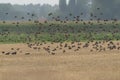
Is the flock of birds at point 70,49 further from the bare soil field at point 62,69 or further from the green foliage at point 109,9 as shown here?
the green foliage at point 109,9

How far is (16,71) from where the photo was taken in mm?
25891

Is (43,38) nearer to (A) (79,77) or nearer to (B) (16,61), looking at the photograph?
(B) (16,61)

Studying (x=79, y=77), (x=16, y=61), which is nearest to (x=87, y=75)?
(x=79, y=77)

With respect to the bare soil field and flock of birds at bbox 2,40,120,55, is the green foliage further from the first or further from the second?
the bare soil field

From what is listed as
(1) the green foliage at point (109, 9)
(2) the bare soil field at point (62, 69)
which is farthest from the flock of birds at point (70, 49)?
(1) the green foliage at point (109, 9)

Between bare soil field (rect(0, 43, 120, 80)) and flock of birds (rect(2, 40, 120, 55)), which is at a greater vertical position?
bare soil field (rect(0, 43, 120, 80))

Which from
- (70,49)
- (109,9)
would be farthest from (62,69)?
(109,9)

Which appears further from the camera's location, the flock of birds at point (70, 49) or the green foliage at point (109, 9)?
the green foliage at point (109, 9)

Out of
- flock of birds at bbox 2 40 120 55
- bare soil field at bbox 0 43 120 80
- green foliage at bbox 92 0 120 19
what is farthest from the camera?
green foliage at bbox 92 0 120 19

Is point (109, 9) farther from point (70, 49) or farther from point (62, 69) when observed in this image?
point (62, 69)

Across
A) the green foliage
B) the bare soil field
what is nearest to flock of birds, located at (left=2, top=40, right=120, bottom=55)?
the bare soil field

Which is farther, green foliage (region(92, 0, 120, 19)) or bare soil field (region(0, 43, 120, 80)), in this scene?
green foliage (region(92, 0, 120, 19))

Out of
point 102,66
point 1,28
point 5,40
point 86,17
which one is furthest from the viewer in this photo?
point 86,17

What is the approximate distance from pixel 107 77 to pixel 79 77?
1448mm
